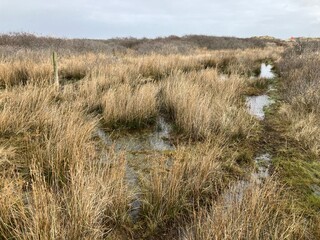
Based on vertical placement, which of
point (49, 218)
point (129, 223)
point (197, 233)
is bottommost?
point (129, 223)

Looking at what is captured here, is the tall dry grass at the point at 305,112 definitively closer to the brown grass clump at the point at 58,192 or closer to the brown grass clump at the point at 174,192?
the brown grass clump at the point at 174,192

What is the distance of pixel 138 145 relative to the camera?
4.27 metres

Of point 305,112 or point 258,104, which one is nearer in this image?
point 305,112

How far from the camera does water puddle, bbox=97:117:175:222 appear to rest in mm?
3297

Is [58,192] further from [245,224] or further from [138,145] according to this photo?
[138,145]

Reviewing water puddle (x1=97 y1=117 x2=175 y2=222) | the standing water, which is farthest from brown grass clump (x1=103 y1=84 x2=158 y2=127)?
the standing water

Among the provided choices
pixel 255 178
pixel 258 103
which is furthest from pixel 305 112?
pixel 255 178

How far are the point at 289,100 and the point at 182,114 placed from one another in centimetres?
371

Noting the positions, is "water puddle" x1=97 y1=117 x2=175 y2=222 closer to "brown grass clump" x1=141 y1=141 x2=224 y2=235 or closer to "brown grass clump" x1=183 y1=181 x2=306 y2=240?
"brown grass clump" x1=141 y1=141 x2=224 y2=235

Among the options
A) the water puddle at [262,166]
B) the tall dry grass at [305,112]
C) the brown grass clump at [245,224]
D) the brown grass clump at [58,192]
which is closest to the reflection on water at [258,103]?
the tall dry grass at [305,112]

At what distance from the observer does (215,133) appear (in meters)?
4.54

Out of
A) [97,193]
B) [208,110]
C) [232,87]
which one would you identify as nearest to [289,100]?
[232,87]

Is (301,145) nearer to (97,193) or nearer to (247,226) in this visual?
(247,226)

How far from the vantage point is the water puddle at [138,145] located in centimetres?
330
